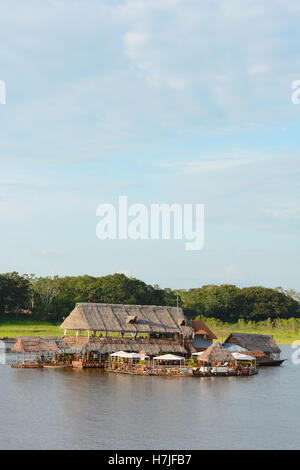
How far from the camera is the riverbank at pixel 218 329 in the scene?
9919 centimetres

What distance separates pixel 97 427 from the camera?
112 feet

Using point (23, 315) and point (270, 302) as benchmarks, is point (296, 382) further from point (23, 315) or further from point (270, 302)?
point (270, 302)

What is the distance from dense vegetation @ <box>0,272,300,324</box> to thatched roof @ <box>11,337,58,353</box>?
49440 millimetres

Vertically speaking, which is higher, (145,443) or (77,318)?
(77,318)

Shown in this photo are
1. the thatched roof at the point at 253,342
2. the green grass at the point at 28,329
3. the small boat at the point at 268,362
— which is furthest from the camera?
the green grass at the point at 28,329

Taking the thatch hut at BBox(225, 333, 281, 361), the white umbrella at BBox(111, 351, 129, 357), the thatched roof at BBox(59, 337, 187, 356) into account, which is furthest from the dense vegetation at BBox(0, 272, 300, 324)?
the white umbrella at BBox(111, 351, 129, 357)

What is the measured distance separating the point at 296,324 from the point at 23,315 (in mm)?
50295

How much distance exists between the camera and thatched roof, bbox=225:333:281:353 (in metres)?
74.0

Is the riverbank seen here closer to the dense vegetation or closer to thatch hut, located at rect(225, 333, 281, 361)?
the dense vegetation

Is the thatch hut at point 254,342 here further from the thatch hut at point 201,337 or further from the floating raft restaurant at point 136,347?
the thatch hut at point 201,337

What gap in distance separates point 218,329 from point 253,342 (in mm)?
30666

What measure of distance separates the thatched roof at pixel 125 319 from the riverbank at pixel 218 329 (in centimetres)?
2450

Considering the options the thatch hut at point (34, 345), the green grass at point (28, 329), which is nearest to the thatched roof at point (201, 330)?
the thatch hut at point (34, 345)
